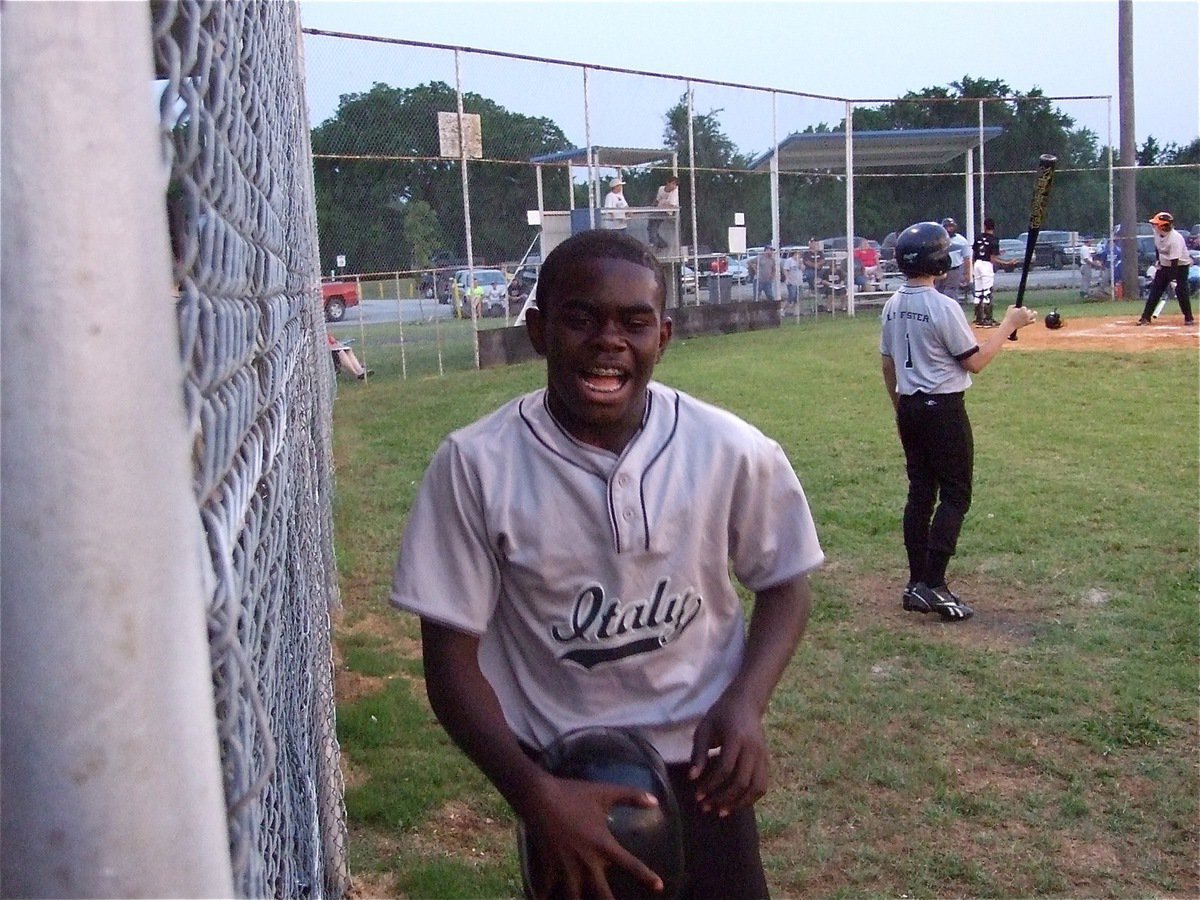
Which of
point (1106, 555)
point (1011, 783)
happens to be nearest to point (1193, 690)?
point (1011, 783)

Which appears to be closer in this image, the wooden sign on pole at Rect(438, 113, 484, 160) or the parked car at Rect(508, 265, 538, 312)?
the wooden sign on pole at Rect(438, 113, 484, 160)

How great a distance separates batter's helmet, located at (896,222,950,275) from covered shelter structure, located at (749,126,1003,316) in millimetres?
18500

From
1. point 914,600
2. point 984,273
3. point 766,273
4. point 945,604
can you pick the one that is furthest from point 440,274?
point 945,604

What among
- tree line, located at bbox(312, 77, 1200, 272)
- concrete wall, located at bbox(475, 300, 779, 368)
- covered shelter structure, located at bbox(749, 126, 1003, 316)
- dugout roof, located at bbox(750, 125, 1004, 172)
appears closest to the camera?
tree line, located at bbox(312, 77, 1200, 272)

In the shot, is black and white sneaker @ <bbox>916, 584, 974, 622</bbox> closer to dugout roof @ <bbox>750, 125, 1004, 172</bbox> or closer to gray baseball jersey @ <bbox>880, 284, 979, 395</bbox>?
gray baseball jersey @ <bbox>880, 284, 979, 395</bbox>

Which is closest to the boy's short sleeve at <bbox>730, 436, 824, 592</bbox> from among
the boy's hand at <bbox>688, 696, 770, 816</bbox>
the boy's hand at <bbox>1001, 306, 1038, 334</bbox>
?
the boy's hand at <bbox>688, 696, 770, 816</bbox>

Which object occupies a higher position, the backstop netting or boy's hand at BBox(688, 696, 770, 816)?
the backstop netting

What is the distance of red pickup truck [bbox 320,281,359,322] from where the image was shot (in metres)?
21.1

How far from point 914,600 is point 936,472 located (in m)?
0.64

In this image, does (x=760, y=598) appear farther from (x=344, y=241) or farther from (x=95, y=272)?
(x=344, y=241)

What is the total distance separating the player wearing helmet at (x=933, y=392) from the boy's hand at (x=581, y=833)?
4.26m

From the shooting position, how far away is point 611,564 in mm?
2213

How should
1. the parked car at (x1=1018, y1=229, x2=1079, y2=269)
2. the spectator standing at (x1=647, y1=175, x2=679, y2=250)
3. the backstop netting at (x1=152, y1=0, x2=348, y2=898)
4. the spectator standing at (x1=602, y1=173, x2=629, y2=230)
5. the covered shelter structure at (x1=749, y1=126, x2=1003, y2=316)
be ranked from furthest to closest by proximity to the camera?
the parked car at (x1=1018, y1=229, x2=1079, y2=269) → the covered shelter structure at (x1=749, y1=126, x2=1003, y2=316) → the spectator standing at (x1=647, y1=175, x2=679, y2=250) → the spectator standing at (x1=602, y1=173, x2=629, y2=230) → the backstop netting at (x1=152, y1=0, x2=348, y2=898)

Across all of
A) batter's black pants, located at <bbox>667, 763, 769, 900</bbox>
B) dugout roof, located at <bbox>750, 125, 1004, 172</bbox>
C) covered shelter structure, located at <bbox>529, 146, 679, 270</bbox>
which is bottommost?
batter's black pants, located at <bbox>667, 763, 769, 900</bbox>
